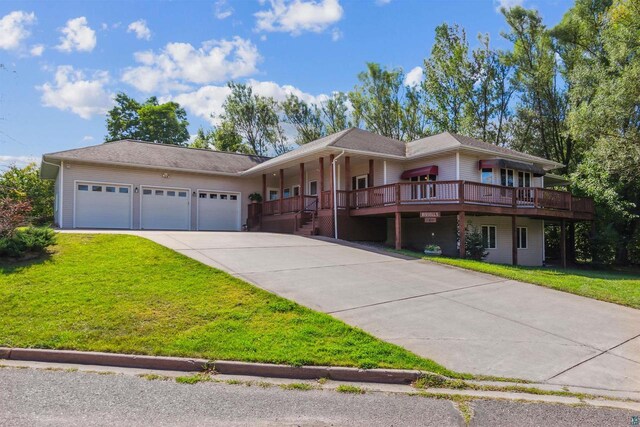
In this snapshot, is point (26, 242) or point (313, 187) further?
point (313, 187)

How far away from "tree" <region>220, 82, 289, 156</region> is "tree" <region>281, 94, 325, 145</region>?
4.71ft

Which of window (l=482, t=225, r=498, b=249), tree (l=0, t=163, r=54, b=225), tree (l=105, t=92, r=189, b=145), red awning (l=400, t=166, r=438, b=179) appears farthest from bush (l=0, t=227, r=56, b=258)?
tree (l=105, t=92, r=189, b=145)

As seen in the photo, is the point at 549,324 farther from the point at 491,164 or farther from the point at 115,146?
the point at 115,146

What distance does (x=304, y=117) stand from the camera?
38.5m

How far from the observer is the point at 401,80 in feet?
115

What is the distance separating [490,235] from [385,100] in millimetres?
19981

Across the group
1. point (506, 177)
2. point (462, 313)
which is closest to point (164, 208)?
point (506, 177)

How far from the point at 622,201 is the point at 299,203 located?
16347mm

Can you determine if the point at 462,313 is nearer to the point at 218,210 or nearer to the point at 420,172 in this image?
the point at 420,172

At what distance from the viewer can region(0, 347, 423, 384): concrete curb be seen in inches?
187

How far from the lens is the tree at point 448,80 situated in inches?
1258

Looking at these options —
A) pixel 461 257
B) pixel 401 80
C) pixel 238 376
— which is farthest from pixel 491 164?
pixel 401 80

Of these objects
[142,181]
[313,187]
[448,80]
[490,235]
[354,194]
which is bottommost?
[490,235]

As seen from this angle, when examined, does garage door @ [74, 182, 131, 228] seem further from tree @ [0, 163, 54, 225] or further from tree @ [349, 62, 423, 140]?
tree @ [349, 62, 423, 140]
